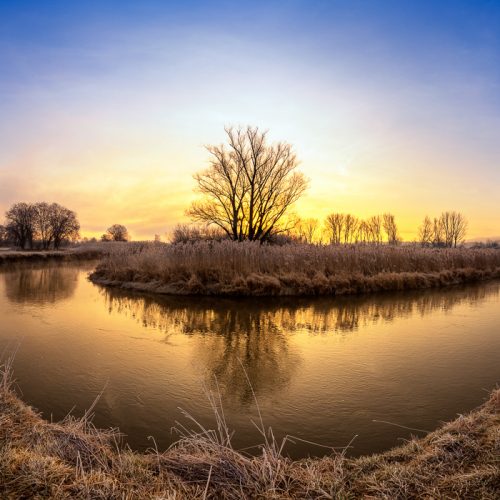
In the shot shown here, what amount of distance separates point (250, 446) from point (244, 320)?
499 cm

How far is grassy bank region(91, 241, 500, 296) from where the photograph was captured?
11.5 m

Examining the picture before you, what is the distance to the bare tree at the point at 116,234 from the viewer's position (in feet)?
265

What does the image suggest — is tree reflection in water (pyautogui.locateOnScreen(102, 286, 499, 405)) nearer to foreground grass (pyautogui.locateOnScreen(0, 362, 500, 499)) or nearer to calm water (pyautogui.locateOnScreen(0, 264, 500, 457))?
calm water (pyautogui.locateOnScreen(0, 264, 500, 457))

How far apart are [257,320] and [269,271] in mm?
4513

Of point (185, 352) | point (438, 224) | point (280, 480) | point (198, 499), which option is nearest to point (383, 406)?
point (280, 480)

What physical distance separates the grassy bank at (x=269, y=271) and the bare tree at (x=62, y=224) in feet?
142

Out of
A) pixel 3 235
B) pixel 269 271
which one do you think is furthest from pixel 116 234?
pixel 269 271

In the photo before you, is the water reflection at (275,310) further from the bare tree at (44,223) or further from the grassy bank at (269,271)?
the bare tree at (44,223)

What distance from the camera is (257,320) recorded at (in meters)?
8.02

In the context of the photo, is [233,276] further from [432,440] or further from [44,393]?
[432,440]

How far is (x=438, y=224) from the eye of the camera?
67375 millimetres

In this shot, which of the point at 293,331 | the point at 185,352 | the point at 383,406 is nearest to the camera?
the point at 383,406

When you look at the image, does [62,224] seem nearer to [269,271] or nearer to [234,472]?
[269,271]

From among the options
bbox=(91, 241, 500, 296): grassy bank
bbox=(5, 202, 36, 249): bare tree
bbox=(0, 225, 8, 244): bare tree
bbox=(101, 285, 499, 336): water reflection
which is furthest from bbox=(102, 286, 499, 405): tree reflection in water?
bbox=(0, 225, 8, 244): bare tree
